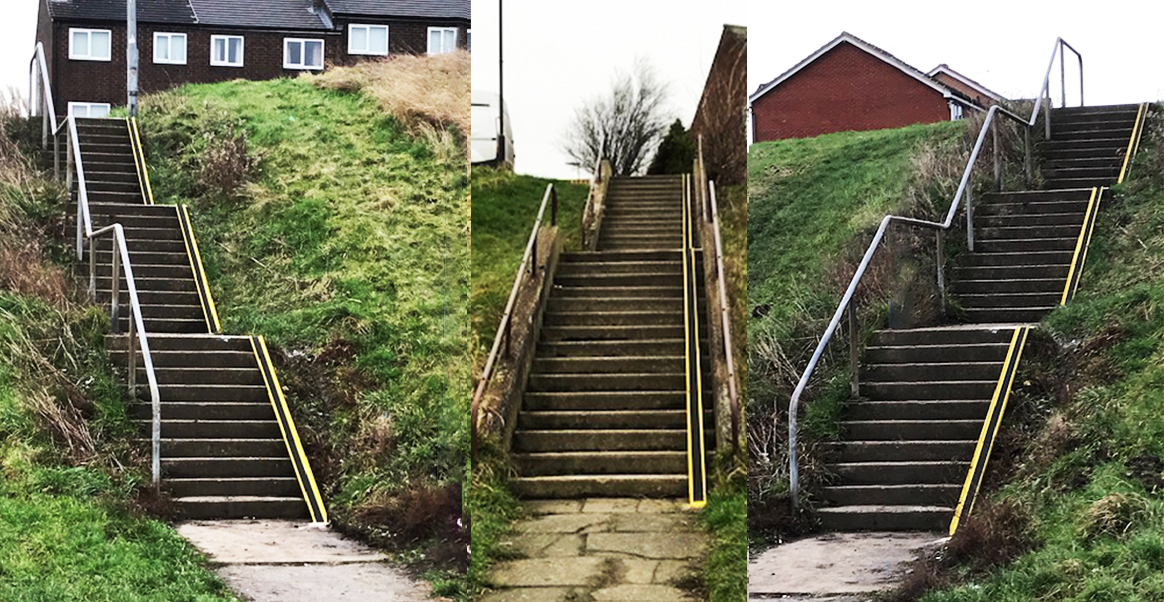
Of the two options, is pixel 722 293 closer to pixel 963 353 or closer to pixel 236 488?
pixel 963 353

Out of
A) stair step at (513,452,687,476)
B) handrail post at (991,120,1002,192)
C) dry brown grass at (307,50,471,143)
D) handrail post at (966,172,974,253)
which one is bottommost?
stair step at (513,452,687,476)

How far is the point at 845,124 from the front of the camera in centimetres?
491

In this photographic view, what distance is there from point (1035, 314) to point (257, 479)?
302 cm

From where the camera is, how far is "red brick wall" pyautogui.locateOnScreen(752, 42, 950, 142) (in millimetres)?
4875

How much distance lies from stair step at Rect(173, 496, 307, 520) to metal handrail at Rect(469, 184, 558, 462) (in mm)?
769

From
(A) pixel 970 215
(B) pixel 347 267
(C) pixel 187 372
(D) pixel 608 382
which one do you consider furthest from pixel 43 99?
(A) pixel 970 215

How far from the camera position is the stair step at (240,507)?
200 inches

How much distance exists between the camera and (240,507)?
5141 millimetres

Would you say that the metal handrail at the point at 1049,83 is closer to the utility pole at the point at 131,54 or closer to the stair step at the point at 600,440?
the stair step at the point at 600,440

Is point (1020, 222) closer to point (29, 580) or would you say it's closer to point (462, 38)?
point (462, 38)

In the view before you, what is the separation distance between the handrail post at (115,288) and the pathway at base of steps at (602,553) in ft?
5.84

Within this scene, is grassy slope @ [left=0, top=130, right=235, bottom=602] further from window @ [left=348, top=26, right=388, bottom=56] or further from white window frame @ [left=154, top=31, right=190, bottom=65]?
window @ [left=348, top=26, right=388, bottom=56]

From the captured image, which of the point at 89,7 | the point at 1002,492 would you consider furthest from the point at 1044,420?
the point at 89,7

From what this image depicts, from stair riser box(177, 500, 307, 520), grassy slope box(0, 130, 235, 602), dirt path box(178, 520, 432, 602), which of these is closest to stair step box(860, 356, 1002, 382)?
dirt path box(178, 520, 432, 602)
